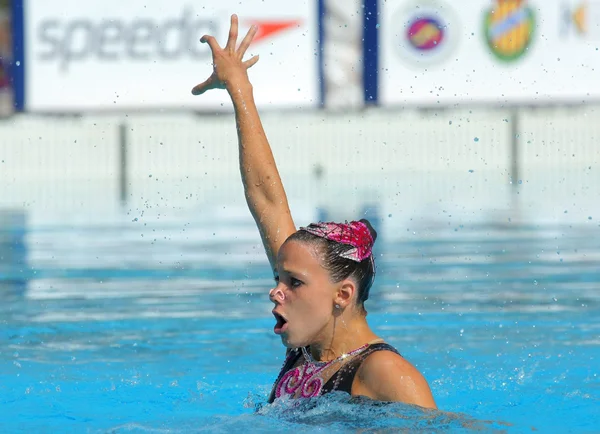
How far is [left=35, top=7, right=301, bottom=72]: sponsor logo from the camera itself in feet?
49.9

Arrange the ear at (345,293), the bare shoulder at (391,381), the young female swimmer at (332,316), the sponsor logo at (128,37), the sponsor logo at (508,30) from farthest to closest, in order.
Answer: the sponsor logo at (128,37), the sponsor logo at (508,30), the ear at (345,293), the young female swimmer at (332,316), the bare shoulder at (391,381)

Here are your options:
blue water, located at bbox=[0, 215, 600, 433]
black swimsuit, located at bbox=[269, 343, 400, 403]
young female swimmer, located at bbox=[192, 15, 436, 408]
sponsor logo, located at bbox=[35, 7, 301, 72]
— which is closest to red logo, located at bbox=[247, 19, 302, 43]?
sponsor logo, located at bbox=[35, 7, 301, 72]

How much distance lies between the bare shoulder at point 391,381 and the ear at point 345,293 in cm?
18

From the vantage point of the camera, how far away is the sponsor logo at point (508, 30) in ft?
49.5

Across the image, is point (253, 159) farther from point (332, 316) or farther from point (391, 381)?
point (391, 381)

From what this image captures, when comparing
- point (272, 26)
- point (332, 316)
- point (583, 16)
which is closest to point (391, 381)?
point (332, 316)

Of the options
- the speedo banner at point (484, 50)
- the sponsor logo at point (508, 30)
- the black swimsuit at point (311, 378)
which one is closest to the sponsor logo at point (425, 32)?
the speedo banner at point (484, 50)

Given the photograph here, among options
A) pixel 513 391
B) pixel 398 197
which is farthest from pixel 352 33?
pixel 513 391

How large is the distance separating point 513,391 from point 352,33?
10.8 metres

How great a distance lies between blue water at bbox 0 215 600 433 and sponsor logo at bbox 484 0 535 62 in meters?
4.87

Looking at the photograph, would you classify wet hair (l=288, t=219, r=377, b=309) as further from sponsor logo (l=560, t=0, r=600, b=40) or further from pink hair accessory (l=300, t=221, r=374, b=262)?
sponsor logo (l=560, t=0, r=600, b=40)

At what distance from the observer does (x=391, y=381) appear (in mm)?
3143

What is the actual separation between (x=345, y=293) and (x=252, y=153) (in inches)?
36.3

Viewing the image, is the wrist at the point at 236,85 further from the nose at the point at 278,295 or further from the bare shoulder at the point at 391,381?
the bare shoulder at the point at 391,381
